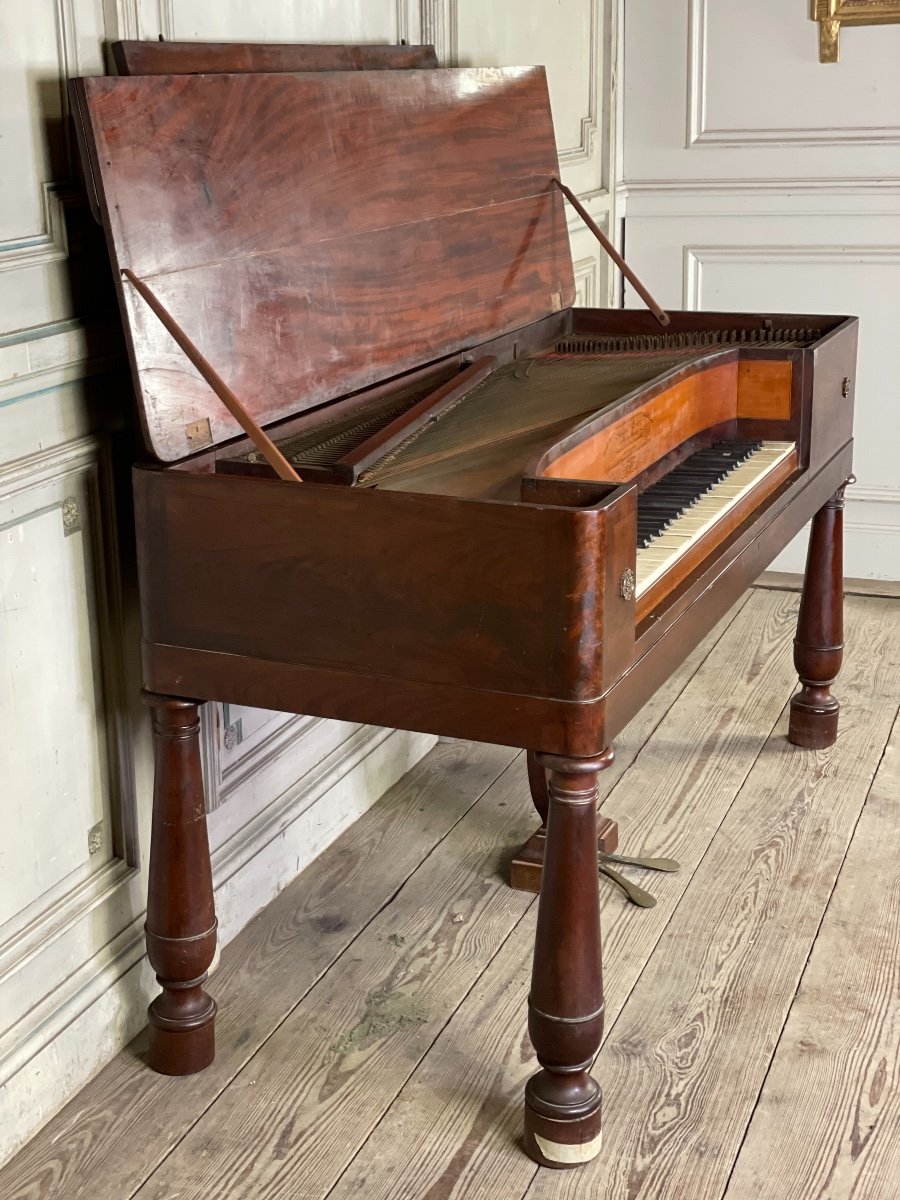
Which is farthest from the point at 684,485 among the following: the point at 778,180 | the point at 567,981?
the point at 778,180

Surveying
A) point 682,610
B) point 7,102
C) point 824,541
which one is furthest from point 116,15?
point 824,541

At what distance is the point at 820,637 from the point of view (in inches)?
123

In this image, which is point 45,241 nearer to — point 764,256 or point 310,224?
point 310,224

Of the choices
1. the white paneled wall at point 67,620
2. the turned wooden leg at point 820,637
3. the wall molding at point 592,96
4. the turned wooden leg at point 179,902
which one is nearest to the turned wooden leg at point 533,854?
the white paneled wall at point 67,620

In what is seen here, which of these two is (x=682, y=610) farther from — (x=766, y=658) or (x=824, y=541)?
(x=766, y=658)

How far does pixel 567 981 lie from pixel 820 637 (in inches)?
58.9

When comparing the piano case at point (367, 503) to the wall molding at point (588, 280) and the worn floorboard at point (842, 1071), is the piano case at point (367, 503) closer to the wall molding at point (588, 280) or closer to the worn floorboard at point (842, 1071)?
the worn floorboard at point (842, 1071)

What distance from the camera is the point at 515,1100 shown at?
6.68ft

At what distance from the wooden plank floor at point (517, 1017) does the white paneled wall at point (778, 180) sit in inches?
51.7

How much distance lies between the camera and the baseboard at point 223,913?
1.97 meters

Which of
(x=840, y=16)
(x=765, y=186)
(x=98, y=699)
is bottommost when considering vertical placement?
(x=98, y=699)

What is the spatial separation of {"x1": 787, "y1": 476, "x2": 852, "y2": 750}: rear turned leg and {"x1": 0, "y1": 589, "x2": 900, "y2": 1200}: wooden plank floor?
2.6 inches

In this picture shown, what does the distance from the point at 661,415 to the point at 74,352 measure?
906 mm

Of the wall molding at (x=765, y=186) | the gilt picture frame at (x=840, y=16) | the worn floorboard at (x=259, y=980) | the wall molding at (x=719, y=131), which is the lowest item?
the worn floorboard at (x=259, y=980)
